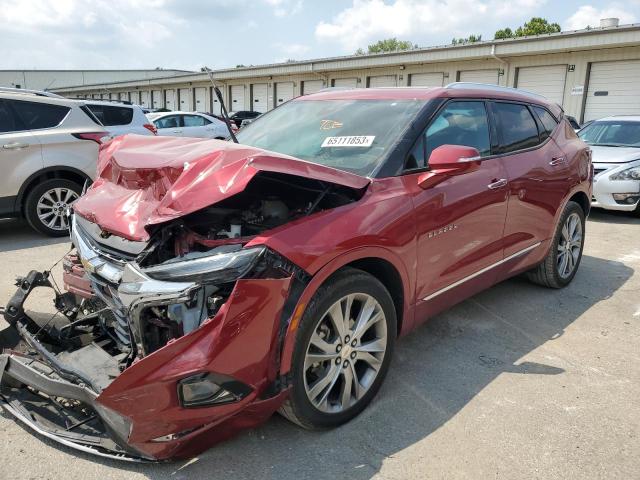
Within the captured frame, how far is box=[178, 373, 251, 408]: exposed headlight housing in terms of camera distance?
2174mm

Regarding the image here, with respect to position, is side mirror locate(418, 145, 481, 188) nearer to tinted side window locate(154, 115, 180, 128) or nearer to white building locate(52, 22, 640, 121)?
white building locate(52, 22, 640, 121)

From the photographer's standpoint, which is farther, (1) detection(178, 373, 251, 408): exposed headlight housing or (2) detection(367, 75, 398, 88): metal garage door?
(2) detection(367, 75, 398, 88): metal garage door

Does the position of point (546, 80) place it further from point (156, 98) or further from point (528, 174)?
point (156, 98)

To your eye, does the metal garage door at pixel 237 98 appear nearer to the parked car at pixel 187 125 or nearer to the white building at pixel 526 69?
the white building at pixel 526 69

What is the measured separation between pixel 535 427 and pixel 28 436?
2.69 meters

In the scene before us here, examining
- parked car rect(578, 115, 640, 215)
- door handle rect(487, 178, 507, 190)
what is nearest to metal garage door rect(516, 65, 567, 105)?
parked car rect(578, 115, 640, 215)

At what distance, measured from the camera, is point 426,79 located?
22.3 metres

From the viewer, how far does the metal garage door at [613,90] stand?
16359 mm

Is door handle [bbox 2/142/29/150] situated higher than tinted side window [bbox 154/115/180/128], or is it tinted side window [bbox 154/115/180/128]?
tinted side window [bbox 154/115/180/128]

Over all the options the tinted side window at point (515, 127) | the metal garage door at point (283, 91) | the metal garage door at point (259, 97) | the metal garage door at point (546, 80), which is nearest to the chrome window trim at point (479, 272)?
the tinted side window at point (515, 127)

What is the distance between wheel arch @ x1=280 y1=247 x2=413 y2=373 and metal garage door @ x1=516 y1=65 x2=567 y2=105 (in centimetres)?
1754

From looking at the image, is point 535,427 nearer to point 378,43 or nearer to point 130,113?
point 130,113

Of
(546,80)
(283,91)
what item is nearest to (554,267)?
(546,80)

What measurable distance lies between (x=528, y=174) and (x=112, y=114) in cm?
606
